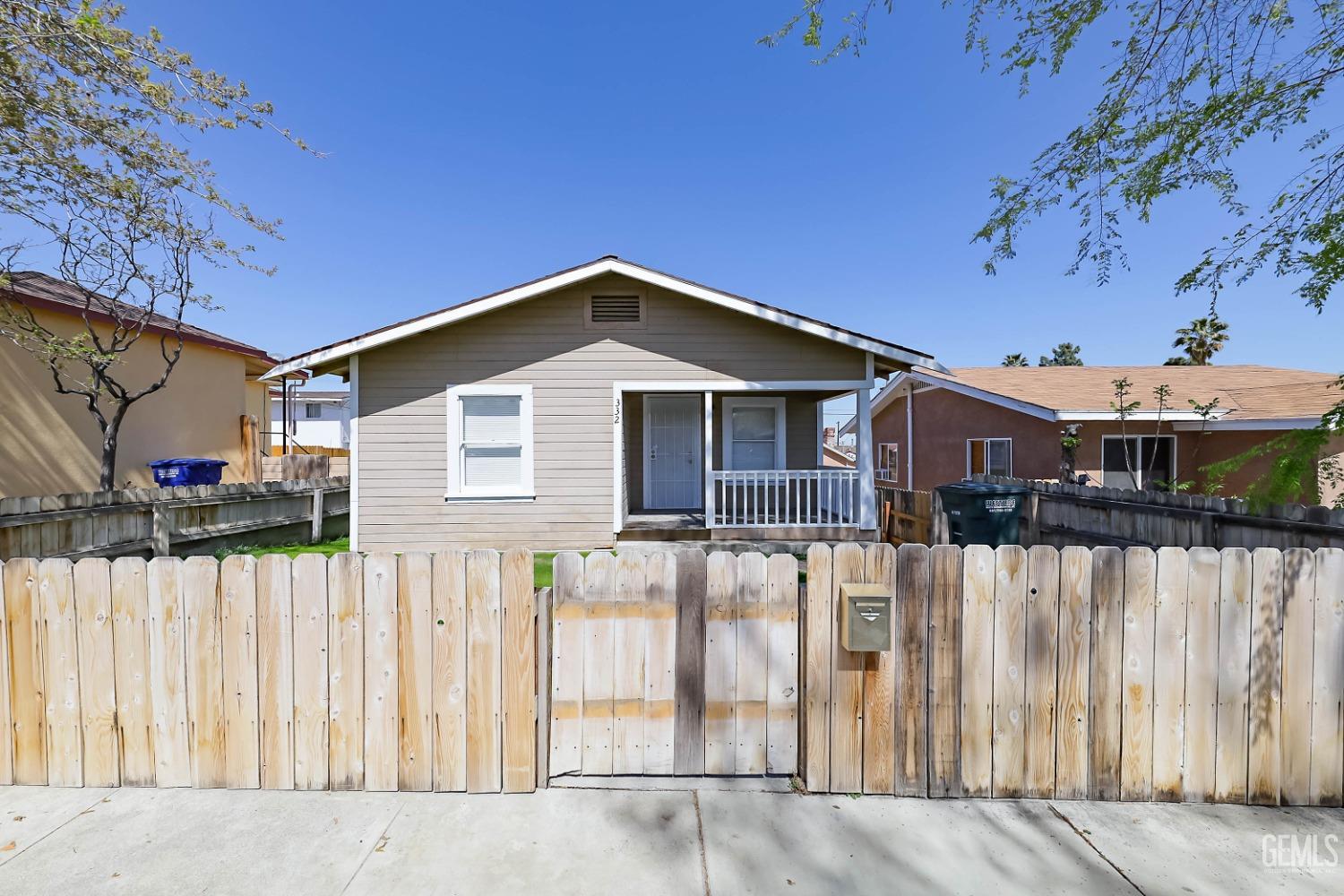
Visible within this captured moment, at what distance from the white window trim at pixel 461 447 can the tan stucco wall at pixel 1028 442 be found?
12.4 meters

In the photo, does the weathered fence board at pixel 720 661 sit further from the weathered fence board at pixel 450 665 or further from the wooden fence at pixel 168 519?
the wooden fence at pixel 168 519

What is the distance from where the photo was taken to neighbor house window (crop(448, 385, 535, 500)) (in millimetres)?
8266

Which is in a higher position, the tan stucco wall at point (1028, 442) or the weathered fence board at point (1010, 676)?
the tan stucco wall at point (1028, 442)

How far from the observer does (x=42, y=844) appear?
2275mm

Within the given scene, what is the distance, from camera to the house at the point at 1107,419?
40.0ft

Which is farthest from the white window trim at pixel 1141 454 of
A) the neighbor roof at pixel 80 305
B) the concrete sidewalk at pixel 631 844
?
the neighbor roof at pixel 80 305

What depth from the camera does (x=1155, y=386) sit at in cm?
1419

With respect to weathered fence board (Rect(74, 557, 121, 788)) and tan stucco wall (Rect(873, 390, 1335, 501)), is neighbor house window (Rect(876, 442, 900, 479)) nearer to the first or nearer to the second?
tan stucco wall (Rect(873, 390, 1335, 501))

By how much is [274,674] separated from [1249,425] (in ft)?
58.0

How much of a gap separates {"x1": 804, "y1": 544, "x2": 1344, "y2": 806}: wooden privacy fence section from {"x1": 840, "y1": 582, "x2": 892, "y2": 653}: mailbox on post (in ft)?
0.40

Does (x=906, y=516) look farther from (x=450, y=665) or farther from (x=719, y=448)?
(x=450, y=665)

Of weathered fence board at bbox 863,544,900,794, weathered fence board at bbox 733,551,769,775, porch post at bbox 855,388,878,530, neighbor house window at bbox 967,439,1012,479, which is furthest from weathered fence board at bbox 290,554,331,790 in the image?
neighbor house window at bbox 967,439,1012,479

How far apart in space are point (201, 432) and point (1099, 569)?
629 inches

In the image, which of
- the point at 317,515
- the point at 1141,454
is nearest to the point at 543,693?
the point at 317,515
